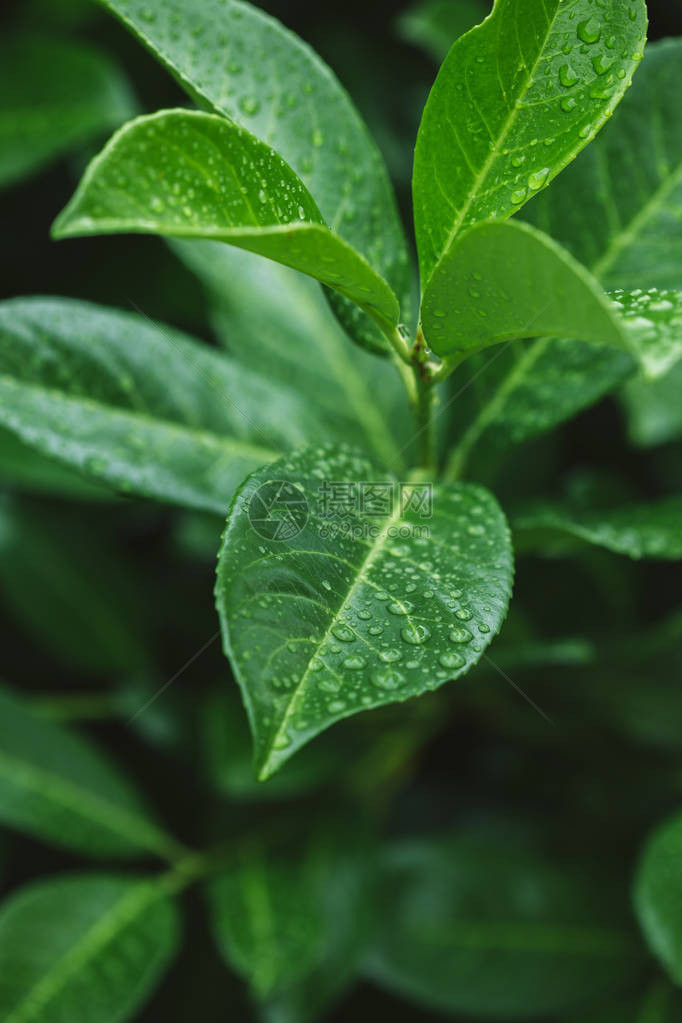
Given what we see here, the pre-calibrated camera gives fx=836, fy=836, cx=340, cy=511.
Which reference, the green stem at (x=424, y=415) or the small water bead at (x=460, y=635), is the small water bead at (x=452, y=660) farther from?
the green stem at (x=424, y=415)

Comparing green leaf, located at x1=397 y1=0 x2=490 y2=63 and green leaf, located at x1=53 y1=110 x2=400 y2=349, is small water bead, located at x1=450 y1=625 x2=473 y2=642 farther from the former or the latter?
green leaf, located at x1=397 y1=0 x2=490 y2=63

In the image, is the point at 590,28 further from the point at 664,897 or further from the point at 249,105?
the point at 664,897

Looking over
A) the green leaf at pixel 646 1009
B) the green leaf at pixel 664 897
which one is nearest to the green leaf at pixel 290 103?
the green leaf at pixel 664 897

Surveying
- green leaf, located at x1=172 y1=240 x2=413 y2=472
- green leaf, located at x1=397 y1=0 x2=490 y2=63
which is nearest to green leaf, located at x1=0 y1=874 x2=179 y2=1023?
green leaf, located at x1=172 y1=240 x2=413 y2=472

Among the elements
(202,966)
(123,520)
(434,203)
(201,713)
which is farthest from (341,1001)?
(434,203)

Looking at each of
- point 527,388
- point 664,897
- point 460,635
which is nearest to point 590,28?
point 527,388

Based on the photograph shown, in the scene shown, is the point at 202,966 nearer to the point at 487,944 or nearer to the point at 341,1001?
the point at 341,1001
